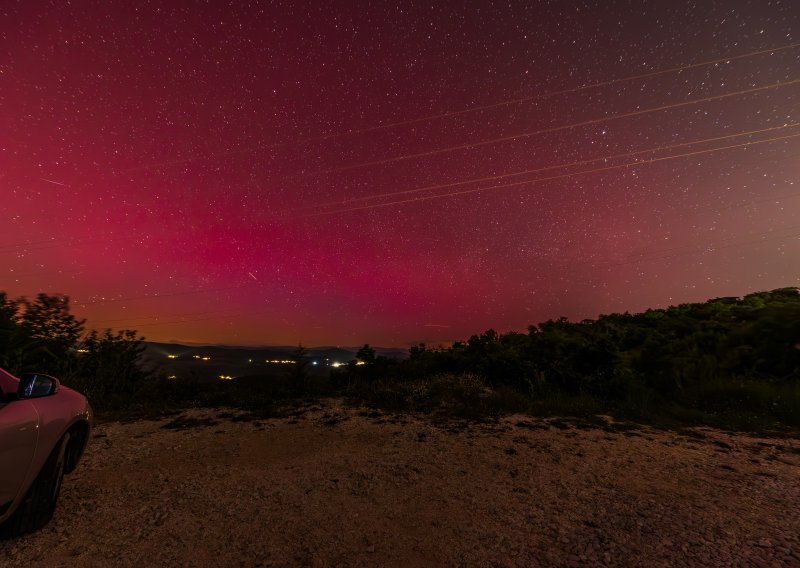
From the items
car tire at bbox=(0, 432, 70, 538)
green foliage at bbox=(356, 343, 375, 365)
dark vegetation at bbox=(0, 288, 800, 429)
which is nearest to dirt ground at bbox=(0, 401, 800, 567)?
car tire at bbox=(0, 432, 70, 538)

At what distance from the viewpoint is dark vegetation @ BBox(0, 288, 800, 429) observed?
24.4ft

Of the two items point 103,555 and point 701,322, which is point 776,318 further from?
point 103,555

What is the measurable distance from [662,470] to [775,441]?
114 inches

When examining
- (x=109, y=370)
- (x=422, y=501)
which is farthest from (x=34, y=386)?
(x=109, y=370)

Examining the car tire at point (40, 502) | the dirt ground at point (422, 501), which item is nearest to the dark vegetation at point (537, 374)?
the dirt ground at point (422, 501)

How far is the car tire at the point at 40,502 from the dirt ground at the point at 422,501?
0.08 meters

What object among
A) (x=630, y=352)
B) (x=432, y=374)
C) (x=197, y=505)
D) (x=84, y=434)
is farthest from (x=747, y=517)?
(x=432, y=374)

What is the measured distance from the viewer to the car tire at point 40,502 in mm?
2729

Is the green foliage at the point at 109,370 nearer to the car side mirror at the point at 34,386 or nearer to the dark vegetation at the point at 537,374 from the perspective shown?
the dark vegetation at the point at 537,374

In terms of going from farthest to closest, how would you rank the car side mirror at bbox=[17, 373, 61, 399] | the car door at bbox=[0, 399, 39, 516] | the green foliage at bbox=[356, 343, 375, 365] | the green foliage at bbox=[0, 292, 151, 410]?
the green foliage at bbox=[356, 343, 375, 365] < the green foliage at bbox=[0, 292, 151, 410] < the car side mirror at bbox=[17, 373, 61, 399] < the car door at bbox=[0, 399, 39, 516]

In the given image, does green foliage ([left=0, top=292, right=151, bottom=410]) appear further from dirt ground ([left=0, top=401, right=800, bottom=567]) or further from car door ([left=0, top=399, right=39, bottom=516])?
car door ([left=0, top=399, right=39, bottom=516])

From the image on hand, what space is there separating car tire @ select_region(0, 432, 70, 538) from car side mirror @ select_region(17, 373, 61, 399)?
53 cm

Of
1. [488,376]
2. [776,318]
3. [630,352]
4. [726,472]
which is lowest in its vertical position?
[726,472]

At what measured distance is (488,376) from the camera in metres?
10.4
